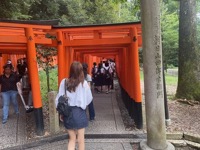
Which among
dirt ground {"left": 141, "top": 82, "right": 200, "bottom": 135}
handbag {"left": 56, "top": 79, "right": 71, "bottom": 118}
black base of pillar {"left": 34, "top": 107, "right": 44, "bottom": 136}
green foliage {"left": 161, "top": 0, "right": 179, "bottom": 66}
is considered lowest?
dirt ground {"left": 141, "top": 82, "right": 200, "bottom": 135}

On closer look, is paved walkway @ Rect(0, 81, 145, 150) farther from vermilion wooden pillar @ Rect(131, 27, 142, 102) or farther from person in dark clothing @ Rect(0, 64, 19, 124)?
vermilion wooden pillar @ Rect(131, 27, 142, 102)

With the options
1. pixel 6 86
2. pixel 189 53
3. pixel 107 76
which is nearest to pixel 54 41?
pixel 6 86

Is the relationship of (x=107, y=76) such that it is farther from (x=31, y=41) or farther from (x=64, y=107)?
(x=64, y=107)

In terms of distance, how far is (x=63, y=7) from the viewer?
721 inches

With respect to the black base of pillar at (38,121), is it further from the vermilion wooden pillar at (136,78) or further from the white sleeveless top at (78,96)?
the vermilion wooden pillar at (136,78)

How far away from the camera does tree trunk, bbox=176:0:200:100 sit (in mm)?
8836

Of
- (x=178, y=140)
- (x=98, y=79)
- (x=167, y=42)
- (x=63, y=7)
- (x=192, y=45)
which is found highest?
(x=63, y=7)

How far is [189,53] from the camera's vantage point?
8930 mm

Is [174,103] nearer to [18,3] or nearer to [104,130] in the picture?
[104,130]

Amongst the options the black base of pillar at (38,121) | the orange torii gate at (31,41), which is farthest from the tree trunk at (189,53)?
the black base of pillar at (38,121)

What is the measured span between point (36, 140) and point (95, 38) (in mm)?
2820

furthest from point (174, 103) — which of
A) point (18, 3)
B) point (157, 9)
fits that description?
point (18, 3)

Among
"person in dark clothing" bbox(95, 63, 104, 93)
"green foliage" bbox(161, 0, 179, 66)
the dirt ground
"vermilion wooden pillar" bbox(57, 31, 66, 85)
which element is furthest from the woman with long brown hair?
"green foliage" bbox(161, 0, 179, 66)

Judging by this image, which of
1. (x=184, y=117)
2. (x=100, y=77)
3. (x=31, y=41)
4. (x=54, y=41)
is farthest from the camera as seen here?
(x=100, y=77)
